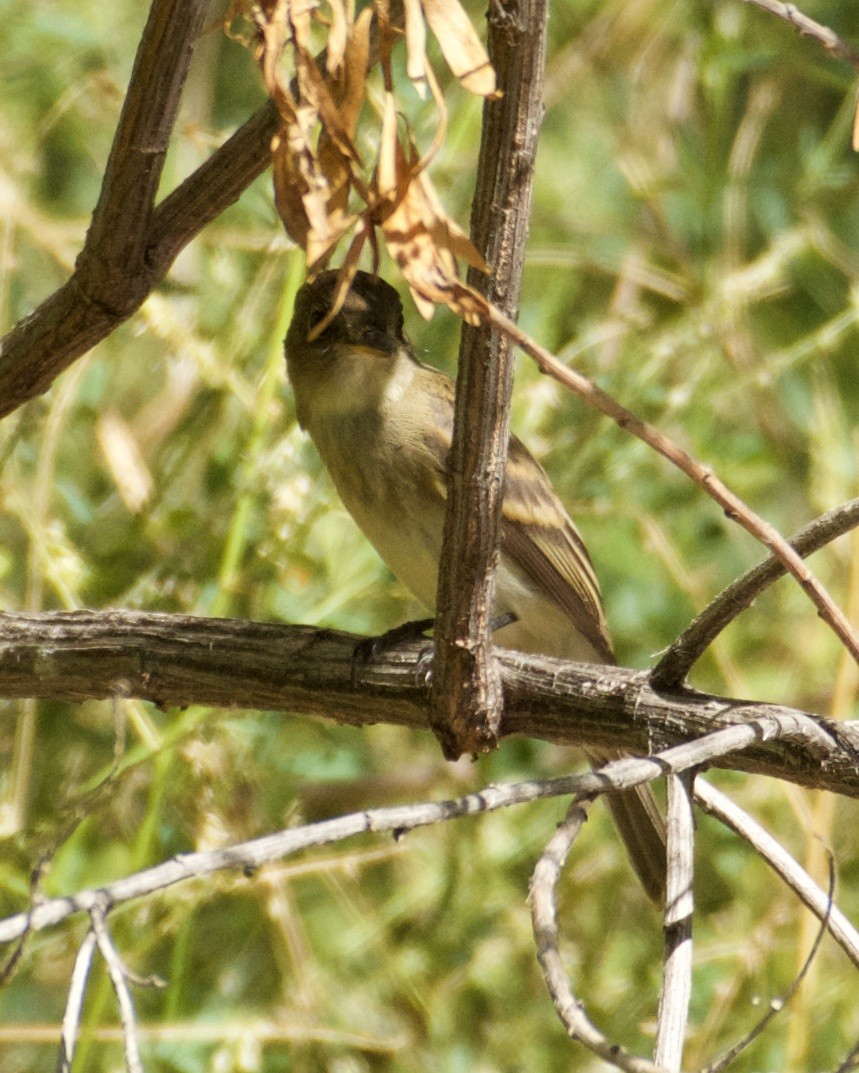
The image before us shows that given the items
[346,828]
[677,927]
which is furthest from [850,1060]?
[346,828]

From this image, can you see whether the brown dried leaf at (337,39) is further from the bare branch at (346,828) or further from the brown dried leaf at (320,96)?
the bare branch at (346,828)

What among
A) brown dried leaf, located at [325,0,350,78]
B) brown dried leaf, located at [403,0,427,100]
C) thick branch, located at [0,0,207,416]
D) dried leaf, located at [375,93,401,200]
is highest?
thick branch, located at [0,0,207,416]

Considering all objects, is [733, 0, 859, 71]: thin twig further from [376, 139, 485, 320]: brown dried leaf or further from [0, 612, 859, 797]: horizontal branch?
[0, 612, 859, 797]: horizontal branch

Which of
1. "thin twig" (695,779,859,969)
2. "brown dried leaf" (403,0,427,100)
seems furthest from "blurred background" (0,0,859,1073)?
"brown dried leaf" (403,0,427,100)

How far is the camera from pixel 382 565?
3.60m

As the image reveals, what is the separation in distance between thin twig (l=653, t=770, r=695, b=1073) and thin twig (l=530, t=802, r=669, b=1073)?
9cm

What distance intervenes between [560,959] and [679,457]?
536 millimetres

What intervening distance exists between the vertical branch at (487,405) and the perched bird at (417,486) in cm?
94

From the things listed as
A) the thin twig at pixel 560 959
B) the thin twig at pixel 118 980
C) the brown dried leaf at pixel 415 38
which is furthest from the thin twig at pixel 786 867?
the brown dried leaf at pixel 415 38

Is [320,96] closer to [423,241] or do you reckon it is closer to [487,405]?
[423,241]

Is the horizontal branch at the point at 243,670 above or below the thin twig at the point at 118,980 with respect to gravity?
above

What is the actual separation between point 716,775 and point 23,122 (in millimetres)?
3015

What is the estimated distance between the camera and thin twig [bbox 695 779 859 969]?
5.99 feet

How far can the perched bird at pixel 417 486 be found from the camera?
10.4ft
